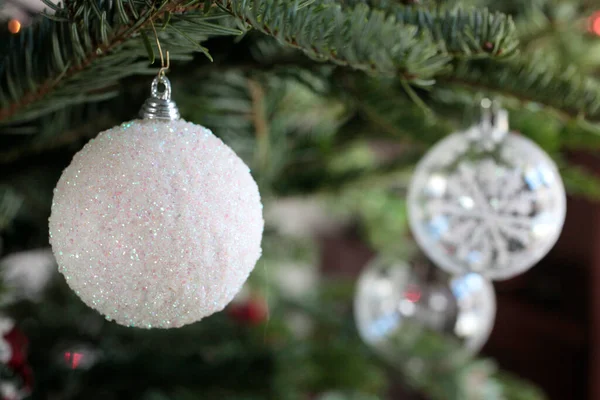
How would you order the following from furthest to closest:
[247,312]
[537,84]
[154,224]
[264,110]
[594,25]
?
[247,312]
[594,25]
[264,110]
[537,84]
[154,224]


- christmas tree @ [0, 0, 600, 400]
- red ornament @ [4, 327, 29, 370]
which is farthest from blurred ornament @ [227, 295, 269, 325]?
red ornament @ [4, 327, 29, 370]

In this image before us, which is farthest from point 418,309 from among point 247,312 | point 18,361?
point 18,361

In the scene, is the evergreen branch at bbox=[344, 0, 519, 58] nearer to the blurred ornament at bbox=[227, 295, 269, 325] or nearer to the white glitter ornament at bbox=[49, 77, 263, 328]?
the white glitter ornament at bbox=[49, 77, 263, 328]

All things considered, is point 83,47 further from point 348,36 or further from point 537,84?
point 537,84

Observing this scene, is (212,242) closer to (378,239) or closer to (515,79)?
(515,79)

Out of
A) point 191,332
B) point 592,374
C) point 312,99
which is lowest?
point 592,374

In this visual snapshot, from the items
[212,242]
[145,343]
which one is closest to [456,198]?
[212,242]
